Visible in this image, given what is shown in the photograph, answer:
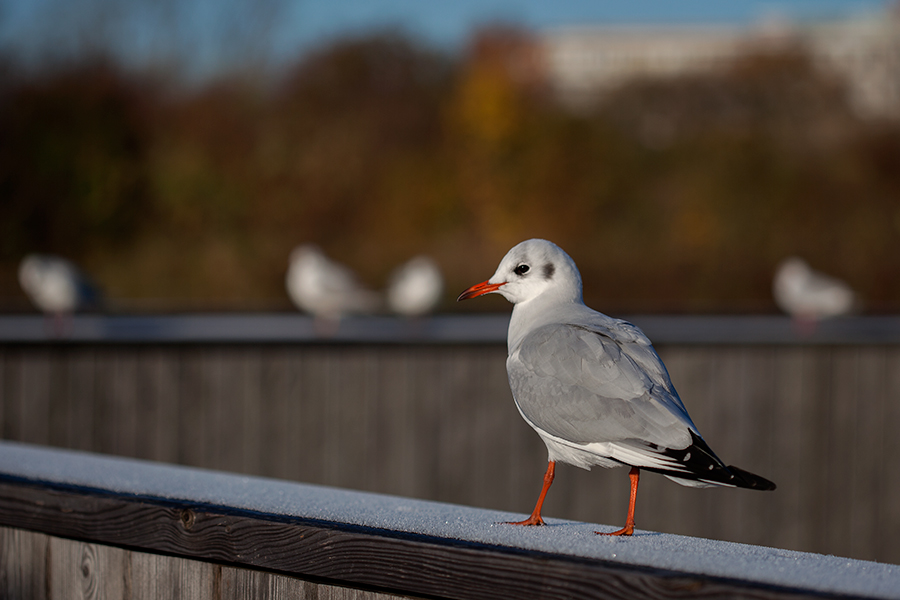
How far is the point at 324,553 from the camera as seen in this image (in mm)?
1813

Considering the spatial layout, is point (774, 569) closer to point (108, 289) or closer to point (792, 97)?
point (108, 289)

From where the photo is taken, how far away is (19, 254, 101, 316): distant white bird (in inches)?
346

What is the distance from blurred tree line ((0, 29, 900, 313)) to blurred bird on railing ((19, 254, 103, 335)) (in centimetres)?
318

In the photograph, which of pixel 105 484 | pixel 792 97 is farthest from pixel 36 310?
pixel 792 97

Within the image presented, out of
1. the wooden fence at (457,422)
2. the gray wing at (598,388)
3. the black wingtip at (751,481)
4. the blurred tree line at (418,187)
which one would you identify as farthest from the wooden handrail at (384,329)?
the black wingtip at (751,481)

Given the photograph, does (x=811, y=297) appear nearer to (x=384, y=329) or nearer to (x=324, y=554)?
(x=384, y=329)

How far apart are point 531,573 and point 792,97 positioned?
2906 cm

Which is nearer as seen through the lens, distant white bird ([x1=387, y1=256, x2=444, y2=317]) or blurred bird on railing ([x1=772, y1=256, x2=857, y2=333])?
distant white bird ([x1=387, y1=256, x2=444, y2=317])

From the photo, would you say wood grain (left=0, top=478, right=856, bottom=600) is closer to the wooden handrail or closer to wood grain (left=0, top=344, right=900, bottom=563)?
wood grain (left=0, top=344, right=900, bottom=563)

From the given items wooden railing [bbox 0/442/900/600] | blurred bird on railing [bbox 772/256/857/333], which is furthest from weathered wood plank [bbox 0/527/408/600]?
blurred bird on railing [bbox 772/256/857/333]

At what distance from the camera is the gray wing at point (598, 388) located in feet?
6.32

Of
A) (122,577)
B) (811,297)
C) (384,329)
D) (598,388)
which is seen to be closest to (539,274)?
(598,388)

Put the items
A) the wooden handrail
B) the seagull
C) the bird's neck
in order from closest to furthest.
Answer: the seagull, the bird's neck, the wooden handrail

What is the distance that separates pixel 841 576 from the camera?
1.58 metres
